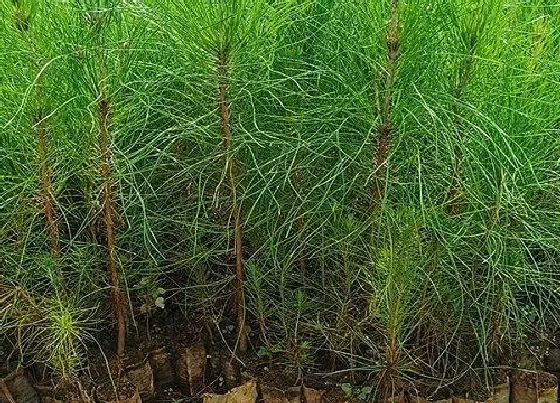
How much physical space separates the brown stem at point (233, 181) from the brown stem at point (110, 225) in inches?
8.5

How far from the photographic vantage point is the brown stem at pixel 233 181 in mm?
1484

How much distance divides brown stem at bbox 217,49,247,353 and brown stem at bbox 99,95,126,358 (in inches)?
8.5

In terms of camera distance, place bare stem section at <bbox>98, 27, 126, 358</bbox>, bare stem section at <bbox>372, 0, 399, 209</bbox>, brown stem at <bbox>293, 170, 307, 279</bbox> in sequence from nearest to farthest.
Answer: bare stem section at <bbox>372, 0, 399, 209</bbox>
bare stem section at <bbox>98, 27, 126, 358</bbox>
brown stem at <bbox>293, 170, 307, 279</bbox>

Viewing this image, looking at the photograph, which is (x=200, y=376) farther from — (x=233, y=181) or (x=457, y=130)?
(x=457, y=130)

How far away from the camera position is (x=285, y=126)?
1648 mm


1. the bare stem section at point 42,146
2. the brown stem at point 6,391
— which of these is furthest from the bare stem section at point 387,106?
the brown stem at point 6,391

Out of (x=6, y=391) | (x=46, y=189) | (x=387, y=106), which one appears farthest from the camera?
(x=6, y=391)

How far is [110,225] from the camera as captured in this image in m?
1.64

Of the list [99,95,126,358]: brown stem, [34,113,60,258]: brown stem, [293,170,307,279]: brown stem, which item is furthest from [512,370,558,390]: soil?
[34,113,60,258]: brown stem

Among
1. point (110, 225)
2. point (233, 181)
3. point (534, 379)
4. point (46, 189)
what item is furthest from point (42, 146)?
point (534, 379)

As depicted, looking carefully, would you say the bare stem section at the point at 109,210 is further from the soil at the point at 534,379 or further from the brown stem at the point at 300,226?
the soil at the point at 534,379

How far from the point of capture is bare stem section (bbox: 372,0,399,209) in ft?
4.55

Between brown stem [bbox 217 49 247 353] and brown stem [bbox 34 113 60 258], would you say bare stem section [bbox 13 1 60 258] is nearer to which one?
brown stem [bbox 34 113 60 258]

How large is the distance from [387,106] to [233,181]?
36cm
